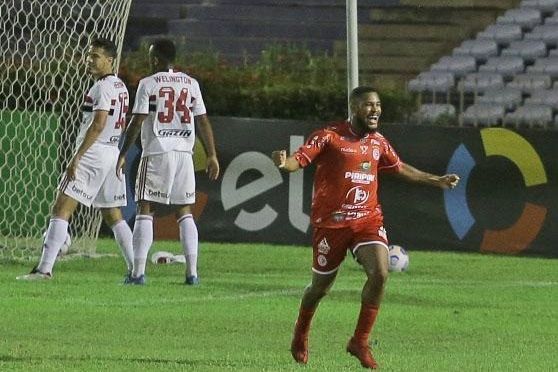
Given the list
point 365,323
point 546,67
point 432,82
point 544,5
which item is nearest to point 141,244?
point 365,323

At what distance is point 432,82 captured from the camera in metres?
24.4

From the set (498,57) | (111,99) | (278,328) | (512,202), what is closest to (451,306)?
(278,328)

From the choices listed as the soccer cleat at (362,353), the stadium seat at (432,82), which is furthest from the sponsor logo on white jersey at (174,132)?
the stadium seat at (432,82)

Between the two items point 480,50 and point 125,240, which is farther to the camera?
point 480,50

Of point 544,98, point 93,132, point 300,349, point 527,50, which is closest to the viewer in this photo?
point 300,349

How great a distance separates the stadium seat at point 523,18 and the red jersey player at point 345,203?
17.3 m

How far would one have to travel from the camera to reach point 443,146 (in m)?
17.1

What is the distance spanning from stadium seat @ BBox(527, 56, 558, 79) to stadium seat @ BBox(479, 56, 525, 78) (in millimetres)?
197

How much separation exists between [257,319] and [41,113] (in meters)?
5.82

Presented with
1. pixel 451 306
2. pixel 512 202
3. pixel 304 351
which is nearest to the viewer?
pixel 304 351

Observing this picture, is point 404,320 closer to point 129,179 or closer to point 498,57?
point 129,179

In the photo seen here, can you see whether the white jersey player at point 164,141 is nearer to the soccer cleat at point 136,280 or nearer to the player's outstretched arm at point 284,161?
the soccer cleat at point 136,280

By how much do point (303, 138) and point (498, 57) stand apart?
871 cm

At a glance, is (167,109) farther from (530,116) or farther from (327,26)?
(327,26)
